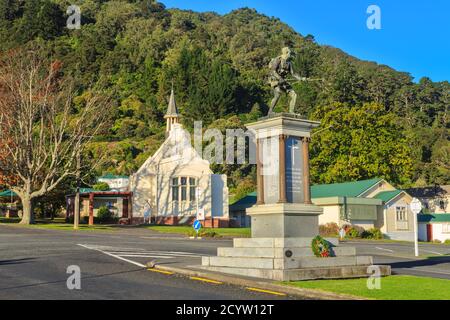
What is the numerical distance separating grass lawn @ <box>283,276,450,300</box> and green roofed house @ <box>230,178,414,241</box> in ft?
118

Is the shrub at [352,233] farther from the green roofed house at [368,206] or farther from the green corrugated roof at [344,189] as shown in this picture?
the green corrugated roof at [344,189]

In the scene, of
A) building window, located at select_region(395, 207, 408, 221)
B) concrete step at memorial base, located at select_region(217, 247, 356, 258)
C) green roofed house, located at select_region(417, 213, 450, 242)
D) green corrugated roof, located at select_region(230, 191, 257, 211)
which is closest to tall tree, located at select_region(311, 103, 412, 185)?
green roofed house, located at select_region(417, 213, 450, 242)

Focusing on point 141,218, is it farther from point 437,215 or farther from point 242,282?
point 242,282

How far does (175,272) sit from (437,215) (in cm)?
5248

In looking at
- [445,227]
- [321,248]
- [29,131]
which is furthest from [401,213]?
[321,248]

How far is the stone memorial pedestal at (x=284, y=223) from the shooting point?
14.5 meters

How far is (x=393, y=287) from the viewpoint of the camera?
41.6 ft

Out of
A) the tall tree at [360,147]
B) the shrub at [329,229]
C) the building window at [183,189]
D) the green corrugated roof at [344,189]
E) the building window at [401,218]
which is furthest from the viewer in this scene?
the tall tree at [360,147]

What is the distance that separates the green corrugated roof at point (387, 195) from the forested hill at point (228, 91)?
680cm

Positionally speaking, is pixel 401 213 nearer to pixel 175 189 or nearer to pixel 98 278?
pixel 175 189

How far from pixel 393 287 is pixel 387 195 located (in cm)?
4277

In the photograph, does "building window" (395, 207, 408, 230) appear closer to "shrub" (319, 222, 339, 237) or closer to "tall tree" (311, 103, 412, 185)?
"tall tree" (311, 103, 412, 185)

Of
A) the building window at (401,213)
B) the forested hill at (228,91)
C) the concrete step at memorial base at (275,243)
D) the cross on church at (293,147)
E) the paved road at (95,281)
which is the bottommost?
the paved road at (95,281)

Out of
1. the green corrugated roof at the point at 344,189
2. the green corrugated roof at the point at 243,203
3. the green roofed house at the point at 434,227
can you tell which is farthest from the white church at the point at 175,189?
the green roofed house at the point at 434,227
